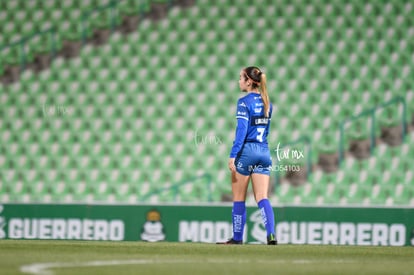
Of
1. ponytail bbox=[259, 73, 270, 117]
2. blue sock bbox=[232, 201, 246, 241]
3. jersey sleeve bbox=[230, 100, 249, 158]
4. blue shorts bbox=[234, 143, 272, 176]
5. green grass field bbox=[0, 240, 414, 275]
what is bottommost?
green grass field bbox=[0, 240, 414, 275]

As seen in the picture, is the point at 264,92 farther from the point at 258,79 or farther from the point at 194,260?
the point at 194,260

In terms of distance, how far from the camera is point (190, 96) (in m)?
13.9

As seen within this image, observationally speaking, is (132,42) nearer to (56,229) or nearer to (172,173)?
(172,173)

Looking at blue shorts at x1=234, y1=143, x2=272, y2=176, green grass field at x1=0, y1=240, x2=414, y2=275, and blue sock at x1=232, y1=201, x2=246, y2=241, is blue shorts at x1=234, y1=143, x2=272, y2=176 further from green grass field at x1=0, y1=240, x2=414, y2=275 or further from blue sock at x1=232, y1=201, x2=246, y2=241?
green grass field at x1=0, y1=240, x2=414, y2=275

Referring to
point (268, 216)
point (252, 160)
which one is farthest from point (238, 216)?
point (252, 160)

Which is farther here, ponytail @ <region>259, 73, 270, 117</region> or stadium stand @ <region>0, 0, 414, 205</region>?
stadium stand @ <region>0, 0, 414, 205</region>

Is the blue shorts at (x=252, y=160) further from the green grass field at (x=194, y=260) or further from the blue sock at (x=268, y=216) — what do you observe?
the green grass field at (x=194, y=260)

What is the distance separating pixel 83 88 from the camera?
14.4m

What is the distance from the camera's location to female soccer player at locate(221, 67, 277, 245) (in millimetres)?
7691

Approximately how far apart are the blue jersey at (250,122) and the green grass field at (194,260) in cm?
94

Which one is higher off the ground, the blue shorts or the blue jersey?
the blue jersey

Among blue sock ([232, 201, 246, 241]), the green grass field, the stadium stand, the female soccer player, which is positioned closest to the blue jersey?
the female soccer player

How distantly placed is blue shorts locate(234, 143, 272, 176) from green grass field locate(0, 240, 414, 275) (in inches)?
27.1

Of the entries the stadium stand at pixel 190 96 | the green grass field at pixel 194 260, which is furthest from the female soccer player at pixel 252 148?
the stadium stand at pixel 190 96
